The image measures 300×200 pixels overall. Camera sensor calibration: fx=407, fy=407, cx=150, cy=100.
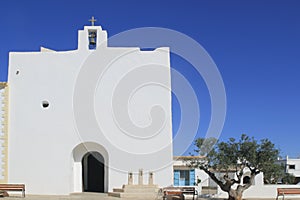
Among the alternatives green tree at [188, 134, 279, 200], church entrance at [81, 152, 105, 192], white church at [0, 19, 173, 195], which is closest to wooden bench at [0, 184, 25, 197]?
white church at [0, 19, 173, 195]

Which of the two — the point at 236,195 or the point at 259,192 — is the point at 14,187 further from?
the point at 259,192

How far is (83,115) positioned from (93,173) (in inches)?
165

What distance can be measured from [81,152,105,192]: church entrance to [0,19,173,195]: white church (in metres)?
1.46

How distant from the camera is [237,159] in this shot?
17.2 metres

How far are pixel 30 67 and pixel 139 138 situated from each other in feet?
20.0

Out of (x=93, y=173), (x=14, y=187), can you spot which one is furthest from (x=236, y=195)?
(x=14, y=187)

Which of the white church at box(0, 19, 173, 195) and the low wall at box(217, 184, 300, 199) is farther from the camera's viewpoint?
the low wall at box(217, 184, 300, 199)

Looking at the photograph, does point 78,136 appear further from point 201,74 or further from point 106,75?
point 201,74

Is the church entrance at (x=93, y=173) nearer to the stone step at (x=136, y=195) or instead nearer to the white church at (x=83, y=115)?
the white church at (x=83, y=115)

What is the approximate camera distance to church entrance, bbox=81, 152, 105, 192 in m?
20.6

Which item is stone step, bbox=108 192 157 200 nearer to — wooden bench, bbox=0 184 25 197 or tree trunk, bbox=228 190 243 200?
tree trunk, bbox=228 190 243 200

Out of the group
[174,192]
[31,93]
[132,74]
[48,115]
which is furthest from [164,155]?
[31,93]

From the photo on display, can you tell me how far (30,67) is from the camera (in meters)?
19.1

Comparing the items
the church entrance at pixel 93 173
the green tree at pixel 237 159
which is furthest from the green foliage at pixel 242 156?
the church entrance at pixel 93 173
